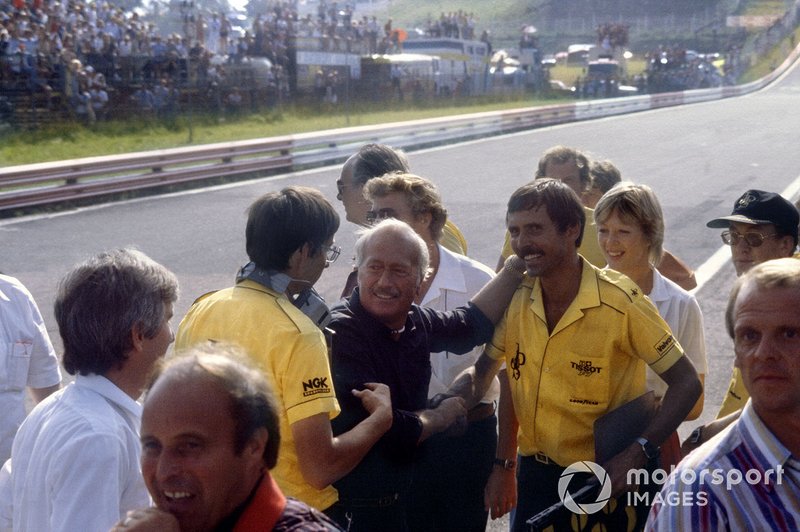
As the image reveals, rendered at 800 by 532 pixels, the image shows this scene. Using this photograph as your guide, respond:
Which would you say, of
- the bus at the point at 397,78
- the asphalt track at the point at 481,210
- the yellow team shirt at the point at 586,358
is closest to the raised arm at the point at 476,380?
the yellow team shirt at the point at 586,358

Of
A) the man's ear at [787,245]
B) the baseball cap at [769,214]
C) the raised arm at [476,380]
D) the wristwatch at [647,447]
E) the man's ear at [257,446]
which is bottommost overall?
the wristwatch at [647,447]

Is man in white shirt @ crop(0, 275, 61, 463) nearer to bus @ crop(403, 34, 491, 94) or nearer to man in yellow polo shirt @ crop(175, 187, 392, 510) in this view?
man in yellow polo shirt @ crop(175, 187, 392, 510)

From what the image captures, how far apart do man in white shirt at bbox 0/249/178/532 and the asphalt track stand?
168 inches

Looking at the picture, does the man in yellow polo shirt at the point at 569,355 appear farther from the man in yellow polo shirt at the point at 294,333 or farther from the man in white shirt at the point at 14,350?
the man in white shirt at the point at 14,350

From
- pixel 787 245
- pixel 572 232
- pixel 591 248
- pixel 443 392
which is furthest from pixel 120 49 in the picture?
pixel 572 232

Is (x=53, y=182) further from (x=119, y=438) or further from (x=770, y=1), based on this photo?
(x=770, y=1)

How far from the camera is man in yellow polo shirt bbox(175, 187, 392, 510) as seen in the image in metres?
3.00

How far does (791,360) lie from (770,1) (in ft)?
276

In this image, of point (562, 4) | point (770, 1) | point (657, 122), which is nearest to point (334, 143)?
point (657, 122)

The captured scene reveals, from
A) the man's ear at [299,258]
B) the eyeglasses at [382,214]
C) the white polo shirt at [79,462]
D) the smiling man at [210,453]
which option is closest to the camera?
the smiling man at [210,453]

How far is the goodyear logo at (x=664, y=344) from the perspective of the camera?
3.55 metres

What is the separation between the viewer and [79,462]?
Result: 255 cm

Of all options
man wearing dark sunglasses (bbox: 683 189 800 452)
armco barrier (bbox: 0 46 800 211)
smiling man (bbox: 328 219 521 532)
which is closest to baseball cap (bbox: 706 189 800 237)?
man wearing dark sunglasses (bbox: 683 189 800 452)

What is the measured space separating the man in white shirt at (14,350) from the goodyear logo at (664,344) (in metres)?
2.38
